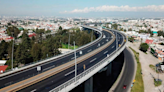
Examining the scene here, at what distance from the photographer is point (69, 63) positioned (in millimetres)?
17219

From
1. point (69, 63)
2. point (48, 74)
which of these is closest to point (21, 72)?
point (48, 74)

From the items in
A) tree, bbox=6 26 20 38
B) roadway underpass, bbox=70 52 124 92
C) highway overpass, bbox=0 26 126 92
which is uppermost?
tree, bbox=6 26 20 38

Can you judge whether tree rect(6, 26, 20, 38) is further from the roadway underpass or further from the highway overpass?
the highway overpass

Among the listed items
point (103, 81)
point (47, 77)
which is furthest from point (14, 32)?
point (47, 77)

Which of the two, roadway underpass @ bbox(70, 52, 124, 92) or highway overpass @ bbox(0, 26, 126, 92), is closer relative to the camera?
highway overpass @ bbox(0, 26, 126, 92)

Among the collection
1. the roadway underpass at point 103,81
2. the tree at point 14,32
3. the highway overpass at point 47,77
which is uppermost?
the tree at point 14,32

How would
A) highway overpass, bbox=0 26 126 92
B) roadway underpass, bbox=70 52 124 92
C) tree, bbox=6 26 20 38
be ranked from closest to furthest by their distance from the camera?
highway overpass, bbox=0 26 126 92 < roadway underpass, bbox=70 52 124 92 < tree, bbox=6 26 20 38

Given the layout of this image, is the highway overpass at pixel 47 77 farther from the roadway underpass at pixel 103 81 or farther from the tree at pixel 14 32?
the tree at pixel 14 32

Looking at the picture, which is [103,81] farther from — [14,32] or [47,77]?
[14,32]

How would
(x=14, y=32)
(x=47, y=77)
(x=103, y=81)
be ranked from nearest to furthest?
1. (x=47, y=77)
2. (x=103, y=81)
3. (x=14, y=32)

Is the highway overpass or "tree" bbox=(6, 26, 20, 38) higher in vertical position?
"tree" bbox=(6, 26, 20, 38)

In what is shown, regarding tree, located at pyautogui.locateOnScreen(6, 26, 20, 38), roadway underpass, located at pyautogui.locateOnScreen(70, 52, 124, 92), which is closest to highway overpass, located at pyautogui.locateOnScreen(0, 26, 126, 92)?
roadway underpass, located at pyautogui.locateOnScreen(70, 52, 124, 92)

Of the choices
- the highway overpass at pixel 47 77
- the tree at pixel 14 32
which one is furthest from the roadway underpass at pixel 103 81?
the tree at pixel 14 32

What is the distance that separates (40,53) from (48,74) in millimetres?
17443
